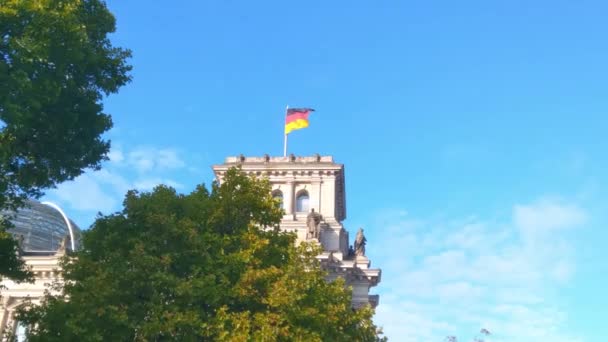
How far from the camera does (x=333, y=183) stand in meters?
56.6

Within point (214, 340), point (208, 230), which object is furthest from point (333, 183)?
point (214, 340)

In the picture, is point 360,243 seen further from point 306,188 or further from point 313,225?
point 306,188

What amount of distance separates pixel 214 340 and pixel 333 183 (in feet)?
105

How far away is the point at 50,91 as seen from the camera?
22156 millimetres

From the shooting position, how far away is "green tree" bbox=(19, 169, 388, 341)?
83.1ft

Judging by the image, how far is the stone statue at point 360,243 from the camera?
5344cm

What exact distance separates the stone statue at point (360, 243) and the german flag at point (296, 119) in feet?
35.5

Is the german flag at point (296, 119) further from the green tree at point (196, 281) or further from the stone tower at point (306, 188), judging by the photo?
the green tree at point (196, 281)

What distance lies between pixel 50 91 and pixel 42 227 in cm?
6582

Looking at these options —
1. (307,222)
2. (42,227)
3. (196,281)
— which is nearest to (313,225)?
(307,222)

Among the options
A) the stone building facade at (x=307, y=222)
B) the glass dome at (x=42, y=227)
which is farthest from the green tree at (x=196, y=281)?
the glass dome at (x=42, y=227)

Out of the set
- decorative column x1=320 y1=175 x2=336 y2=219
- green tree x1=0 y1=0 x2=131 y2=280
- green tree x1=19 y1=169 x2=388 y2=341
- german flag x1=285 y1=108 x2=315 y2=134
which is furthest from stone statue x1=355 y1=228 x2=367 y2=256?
green tree x1=0 y1=0 x2=131 y2=280

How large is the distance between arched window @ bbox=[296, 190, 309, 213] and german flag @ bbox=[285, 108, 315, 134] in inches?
227

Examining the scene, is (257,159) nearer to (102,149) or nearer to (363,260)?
(363,260)
